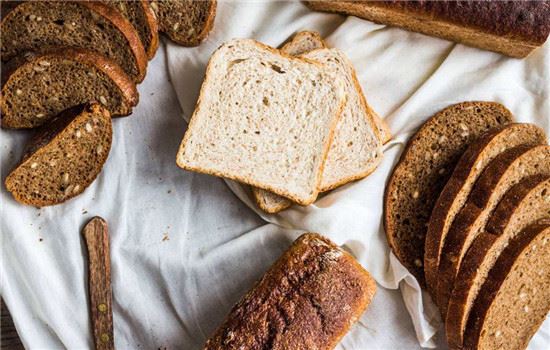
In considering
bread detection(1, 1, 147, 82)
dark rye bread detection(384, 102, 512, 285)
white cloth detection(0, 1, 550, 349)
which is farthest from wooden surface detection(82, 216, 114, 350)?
dark rye bread detection(384, 102, 512, 285)

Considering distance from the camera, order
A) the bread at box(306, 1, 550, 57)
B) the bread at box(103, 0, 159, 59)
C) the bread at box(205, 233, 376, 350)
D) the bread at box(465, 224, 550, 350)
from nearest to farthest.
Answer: the bread at box(205, 233, 376, 350), the bread at box(465, 224, 550, 350), the bread at box(306, 1, 550, 57), the bread at box(103, 0, 159, 59)

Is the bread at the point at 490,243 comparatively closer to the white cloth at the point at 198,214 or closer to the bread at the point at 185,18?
the white cloth at the point at 198,214

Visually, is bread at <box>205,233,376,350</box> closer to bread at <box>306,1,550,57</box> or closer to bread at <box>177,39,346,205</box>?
bread at <box>177,39,346,205</box>

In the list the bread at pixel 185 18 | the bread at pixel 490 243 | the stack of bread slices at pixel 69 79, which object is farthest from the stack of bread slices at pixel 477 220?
the stack of bread slices at pixel 69 79

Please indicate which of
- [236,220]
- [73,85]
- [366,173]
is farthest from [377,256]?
[73,85]

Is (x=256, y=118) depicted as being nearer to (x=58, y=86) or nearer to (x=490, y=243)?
(x=58, y=86)

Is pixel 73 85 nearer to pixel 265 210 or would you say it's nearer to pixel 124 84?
pixel 124 84

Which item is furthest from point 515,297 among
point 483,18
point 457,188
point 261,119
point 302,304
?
point 261,119
